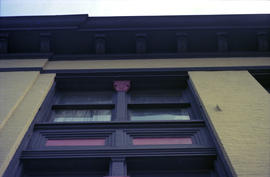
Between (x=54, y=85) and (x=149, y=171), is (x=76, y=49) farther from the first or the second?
(x=149, y=171)

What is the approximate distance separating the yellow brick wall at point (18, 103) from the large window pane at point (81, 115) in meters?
0.54

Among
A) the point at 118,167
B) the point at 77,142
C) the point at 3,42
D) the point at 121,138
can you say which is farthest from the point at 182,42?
the point at 3,42

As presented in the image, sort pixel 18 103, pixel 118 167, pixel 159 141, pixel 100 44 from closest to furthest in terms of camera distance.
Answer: pixel 118 167 → pixel 159 141 → pixel 18 103 → pixel 100 44

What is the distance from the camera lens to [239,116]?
18.2 feet

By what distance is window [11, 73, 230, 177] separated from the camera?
16.0 ft

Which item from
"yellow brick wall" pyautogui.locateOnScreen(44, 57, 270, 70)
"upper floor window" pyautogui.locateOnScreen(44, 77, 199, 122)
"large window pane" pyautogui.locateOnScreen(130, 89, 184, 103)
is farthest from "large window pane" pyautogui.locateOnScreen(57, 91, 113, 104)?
"yellow brick wall" pyautogui.locateOnScreen(44, 57, 270, 70)

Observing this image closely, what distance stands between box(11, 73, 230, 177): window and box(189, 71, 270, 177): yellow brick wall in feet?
1.12

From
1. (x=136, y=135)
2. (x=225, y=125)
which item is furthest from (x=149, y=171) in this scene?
(x=225, y=125)

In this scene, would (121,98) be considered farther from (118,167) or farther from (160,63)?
(118,167)

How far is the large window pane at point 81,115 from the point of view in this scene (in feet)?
21.2

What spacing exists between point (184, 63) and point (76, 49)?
3139 millimetres

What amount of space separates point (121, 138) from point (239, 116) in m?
2.23

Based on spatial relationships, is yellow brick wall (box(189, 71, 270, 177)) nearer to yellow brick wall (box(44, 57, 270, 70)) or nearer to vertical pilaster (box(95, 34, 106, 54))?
yellow brick wall (box(44, 57, 270, 70))

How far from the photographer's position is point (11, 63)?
8062 millimetres
